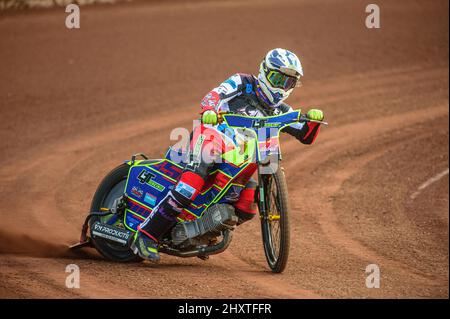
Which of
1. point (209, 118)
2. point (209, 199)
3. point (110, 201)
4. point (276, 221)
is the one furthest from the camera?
point (110, 201)

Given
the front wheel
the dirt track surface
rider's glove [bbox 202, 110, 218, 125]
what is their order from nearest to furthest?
rider's glove [bbox 202, 110, 218, 125], the front wheel, the dirt track surface

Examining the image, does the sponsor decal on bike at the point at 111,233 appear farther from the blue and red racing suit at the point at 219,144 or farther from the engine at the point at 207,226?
the engine at the point at 207,226

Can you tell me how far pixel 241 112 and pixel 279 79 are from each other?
56 cm

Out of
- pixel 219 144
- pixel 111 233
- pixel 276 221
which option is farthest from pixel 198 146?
pixel 111 233

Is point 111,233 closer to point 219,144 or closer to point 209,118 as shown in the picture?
point 219,144

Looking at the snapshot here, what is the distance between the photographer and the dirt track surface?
891 centimetres

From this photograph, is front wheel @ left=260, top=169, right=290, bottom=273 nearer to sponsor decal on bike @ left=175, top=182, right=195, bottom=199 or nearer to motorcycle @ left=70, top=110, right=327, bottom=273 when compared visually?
motorcycle @ left=70, top=110, right=327, bottom=273

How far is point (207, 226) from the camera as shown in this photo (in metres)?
8.75

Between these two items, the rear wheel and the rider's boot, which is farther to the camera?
the rear wheel

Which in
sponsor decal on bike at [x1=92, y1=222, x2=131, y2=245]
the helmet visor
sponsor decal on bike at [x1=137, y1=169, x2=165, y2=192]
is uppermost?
the helmet visor

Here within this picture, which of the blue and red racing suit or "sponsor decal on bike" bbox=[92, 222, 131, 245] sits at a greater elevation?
the blue and red racing suit

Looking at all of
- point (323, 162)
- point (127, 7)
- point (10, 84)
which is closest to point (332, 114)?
point (323, 162)

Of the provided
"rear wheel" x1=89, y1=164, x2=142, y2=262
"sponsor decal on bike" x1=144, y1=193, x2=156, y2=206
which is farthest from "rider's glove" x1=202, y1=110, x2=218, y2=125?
"rear wheel" x1=89, y1=164, x2=142, y2=262

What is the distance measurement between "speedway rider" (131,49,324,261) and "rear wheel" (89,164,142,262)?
1.44 ft
